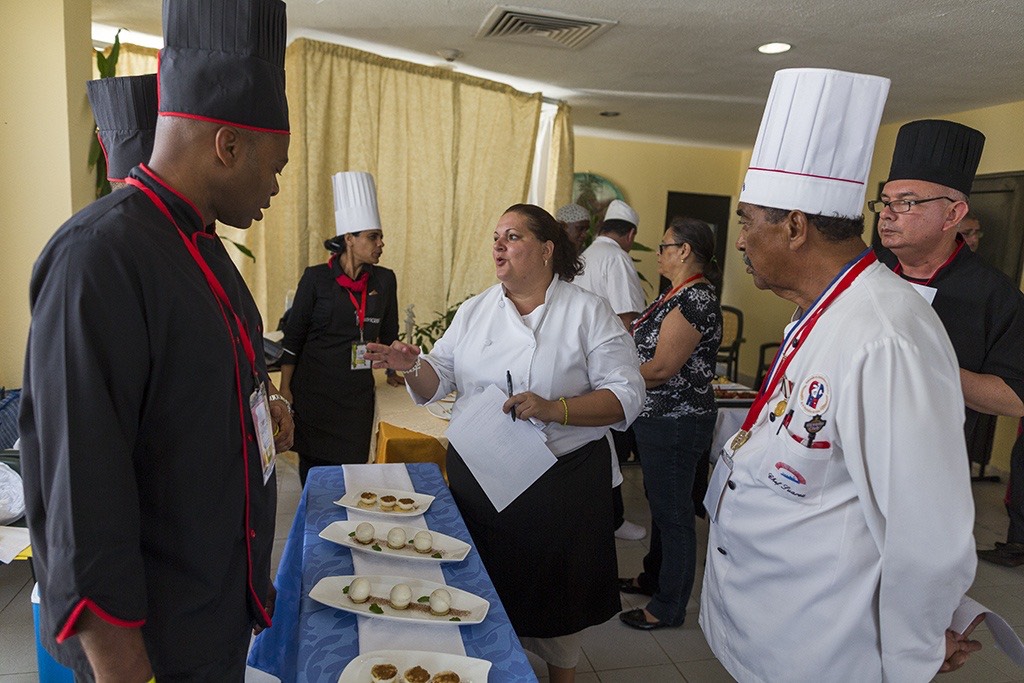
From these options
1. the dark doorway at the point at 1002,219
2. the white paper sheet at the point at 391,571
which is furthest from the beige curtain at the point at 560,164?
the white paper sheet at the point at 391,571

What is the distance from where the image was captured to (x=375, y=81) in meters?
4.61

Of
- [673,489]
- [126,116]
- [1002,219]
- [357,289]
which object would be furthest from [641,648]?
[1002,219]

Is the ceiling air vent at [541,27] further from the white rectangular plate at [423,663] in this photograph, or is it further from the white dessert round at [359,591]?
the white rectangular plate at [423,663]

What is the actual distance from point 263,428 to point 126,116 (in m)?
0.87

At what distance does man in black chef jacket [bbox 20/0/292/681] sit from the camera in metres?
0.76

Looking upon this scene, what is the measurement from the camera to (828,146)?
1.22 metres

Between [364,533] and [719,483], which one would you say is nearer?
[719,483]

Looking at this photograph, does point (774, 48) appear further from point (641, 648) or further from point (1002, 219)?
point (641, 648)

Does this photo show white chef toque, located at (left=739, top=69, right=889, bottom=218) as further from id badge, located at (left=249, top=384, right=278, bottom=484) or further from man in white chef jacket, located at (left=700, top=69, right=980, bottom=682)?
id badge, located at (left=249, top=384, right=278, bottom=484)

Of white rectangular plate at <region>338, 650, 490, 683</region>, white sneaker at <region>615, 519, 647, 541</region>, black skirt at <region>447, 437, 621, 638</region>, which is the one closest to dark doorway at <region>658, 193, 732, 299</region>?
white sneaker at <region>615, 519, 647, 541</region>

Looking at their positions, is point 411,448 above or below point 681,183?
below

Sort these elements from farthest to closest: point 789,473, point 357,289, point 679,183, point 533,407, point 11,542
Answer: point 679,183
point 357,289
point 11,542
point 533,407
point 789,473

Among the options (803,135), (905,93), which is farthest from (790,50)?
(803,135)

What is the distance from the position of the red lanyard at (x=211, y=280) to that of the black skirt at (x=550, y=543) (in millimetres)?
908
